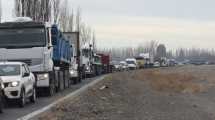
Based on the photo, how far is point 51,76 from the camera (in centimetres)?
2925

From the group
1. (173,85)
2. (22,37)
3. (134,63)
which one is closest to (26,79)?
(22,37)

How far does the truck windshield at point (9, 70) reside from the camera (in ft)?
74.7

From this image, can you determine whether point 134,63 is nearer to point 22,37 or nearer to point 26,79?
point 22,37

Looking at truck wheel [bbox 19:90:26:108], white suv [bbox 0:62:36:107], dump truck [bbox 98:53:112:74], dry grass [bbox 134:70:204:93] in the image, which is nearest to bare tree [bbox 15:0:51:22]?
dry grass [bbox 134:70:204:93]

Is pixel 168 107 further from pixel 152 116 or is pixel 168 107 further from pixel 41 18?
pixel 41 18

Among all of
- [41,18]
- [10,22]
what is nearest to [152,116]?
[10,22]

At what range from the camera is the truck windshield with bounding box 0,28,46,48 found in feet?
91.9

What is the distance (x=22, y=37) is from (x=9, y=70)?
5.20 meters

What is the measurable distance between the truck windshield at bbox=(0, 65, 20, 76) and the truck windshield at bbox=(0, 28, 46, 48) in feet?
15.1

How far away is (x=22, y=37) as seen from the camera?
28.2 meters

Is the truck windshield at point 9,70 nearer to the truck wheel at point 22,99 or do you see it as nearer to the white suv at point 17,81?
the white suv at point 17,81

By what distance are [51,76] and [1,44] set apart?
2.91 m

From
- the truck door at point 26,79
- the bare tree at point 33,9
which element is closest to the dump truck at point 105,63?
the bare tree at point 33,9

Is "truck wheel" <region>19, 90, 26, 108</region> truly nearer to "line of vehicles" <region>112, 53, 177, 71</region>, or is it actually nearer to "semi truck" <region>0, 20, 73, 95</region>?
"semi truck" <region>0, 20, 73, 95</region>
